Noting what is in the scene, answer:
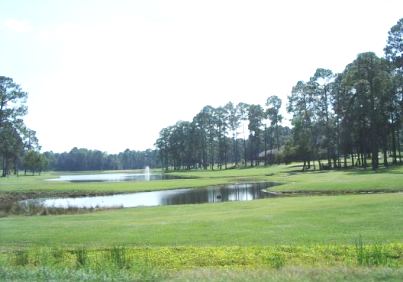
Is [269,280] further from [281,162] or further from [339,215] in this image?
[281,162]

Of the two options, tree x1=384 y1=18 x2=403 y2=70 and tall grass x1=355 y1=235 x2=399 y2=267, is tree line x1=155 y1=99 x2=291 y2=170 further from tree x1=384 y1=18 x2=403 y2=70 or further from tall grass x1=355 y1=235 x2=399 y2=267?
tall grass x1=355 y1=235 x2=399 y2=267

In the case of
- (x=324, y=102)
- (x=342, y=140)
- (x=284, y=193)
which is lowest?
(x=284, y=193)

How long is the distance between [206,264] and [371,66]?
68523 mm

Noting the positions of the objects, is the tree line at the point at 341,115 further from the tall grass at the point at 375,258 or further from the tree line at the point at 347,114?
the tall grass at the point at 375,258

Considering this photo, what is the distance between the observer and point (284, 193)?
49594 millimetres

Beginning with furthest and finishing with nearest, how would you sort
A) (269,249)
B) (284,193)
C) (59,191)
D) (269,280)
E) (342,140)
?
1. (342,140)
2. (59,191)
3. (284,193)
4. (269,249)
5. (269,280)

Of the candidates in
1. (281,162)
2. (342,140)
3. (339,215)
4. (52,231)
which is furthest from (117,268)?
(281,162)

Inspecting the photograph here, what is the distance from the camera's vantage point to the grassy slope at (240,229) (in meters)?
18.4

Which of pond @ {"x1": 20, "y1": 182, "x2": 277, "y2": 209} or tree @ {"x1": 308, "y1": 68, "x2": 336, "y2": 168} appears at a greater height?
tree @ {"x1": 308, "y1": 68, "x2": 336, "y2": 168}

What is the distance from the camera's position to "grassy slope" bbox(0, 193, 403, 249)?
18438 mm

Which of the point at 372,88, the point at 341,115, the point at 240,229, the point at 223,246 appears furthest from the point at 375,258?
the point at 341,115

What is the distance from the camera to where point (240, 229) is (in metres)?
21.2

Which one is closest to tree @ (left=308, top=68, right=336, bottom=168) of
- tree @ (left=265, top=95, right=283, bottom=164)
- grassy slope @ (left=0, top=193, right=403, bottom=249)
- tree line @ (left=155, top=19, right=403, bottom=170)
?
tree line @ (left=155, top=19, right=403, bottom=170)

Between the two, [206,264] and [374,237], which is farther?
[374,237]
